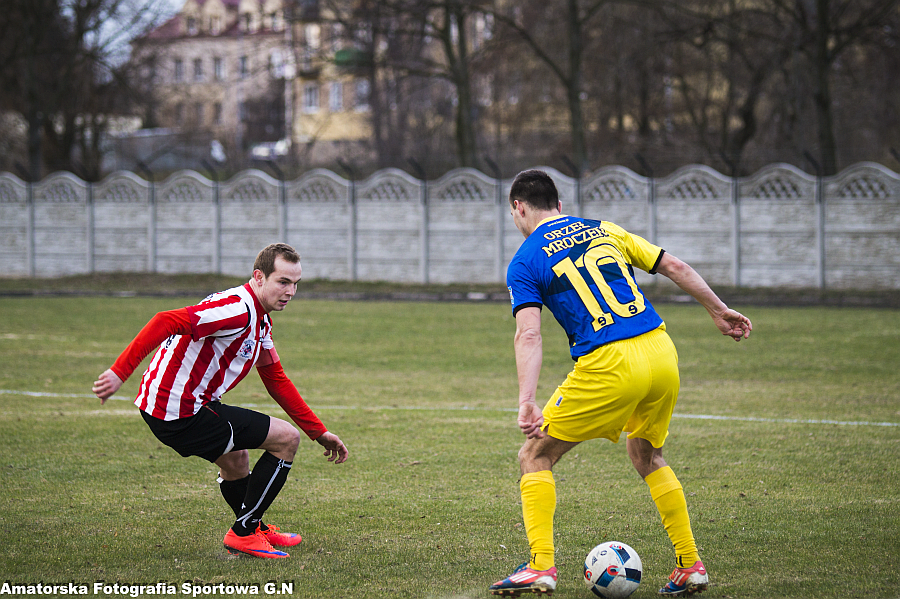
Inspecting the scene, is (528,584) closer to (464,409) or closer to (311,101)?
(464,409)

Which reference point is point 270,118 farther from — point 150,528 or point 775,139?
point 150,528

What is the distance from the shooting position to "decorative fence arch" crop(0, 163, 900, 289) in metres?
20.8

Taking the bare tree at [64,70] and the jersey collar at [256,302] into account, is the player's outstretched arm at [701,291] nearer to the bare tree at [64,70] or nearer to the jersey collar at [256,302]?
the jersey collar at [256,302]

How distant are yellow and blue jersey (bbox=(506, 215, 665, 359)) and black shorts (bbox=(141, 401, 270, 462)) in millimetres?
1517

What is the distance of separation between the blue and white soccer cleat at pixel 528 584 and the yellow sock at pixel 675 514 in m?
0.61

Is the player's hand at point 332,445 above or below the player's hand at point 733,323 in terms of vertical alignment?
below

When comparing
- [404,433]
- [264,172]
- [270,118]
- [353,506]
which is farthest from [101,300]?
[270,118]

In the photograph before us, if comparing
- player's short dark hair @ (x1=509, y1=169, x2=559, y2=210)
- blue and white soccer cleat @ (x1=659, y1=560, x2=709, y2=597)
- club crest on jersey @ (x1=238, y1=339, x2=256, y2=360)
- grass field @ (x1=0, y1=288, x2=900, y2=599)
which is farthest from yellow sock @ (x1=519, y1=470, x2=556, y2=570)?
club crest on jersey @ (x1=238, y1=339, x2=256, y2=360)

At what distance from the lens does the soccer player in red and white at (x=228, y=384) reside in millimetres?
4238

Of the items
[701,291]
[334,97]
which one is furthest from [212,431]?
[334,97]

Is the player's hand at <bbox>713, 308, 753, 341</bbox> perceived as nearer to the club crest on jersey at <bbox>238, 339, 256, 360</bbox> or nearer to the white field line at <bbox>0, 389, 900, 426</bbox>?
the club crest on jersey at <bbox>238, 339, 256, 360</bbox>

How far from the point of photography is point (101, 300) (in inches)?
805

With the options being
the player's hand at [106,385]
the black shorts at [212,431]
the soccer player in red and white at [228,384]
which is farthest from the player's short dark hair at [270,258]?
the player's hand at [106,385]

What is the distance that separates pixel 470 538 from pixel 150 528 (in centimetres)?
181
